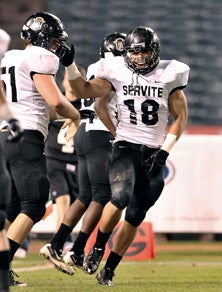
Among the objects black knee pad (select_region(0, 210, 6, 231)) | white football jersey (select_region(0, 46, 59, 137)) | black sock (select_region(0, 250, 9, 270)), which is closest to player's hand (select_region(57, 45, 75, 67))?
white football jersey (select_region(0, 46, 59, 137))

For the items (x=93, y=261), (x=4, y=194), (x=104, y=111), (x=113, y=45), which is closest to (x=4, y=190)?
(x=4, y=194)

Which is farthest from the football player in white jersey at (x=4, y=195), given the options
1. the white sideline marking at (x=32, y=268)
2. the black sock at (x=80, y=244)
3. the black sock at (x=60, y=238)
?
the white sideline marking at (x=32, y=268)

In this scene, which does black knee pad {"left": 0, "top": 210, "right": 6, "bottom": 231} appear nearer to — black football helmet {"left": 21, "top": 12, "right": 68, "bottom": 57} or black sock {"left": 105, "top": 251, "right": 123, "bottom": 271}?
black football helmet {"left": 21, "top": 12, "right": 68, "bottom": 57}

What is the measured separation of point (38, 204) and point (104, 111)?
42.1 inches

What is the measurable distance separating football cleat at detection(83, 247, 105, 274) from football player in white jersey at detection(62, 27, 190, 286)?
2 centimetres

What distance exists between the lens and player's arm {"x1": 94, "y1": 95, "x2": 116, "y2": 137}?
725cm

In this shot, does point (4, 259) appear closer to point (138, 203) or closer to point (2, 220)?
point (2, 220)

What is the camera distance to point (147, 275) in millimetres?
7801

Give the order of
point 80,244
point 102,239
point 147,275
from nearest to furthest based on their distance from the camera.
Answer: point 102,239
point 80,244
point 147,275

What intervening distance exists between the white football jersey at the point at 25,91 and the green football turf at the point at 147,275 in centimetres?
97

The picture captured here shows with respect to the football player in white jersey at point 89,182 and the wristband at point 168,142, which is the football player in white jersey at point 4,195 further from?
the football player in white jersey at point 89,182

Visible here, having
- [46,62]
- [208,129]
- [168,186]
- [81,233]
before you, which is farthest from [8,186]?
[208,129]

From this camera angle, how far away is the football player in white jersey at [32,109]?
20.6 ft

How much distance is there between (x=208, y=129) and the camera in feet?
44.3
